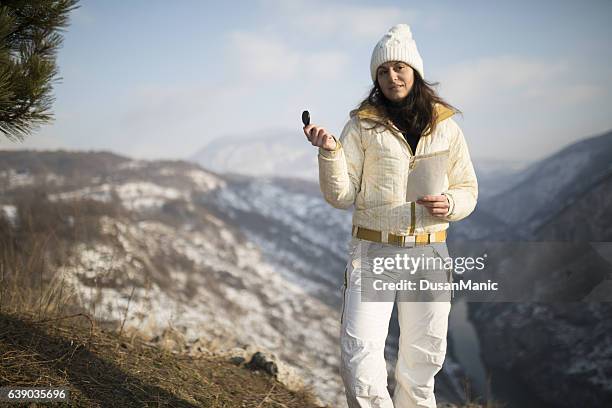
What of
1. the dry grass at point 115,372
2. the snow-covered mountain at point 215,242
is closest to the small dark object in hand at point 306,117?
the dry grass at point 115,372

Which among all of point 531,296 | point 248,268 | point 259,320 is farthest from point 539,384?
point 248,268

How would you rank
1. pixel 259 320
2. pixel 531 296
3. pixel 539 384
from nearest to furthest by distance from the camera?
pixel 539 384
pixel 259 320
pixel 531 296

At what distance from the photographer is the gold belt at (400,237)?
1.94 meters

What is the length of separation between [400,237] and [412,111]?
2.02 ft

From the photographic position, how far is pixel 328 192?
188cm

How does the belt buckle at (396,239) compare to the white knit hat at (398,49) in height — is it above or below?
below

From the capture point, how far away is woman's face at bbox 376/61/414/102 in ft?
6.63

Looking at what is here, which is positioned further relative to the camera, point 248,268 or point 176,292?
point 248,268

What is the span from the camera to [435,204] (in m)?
1.88

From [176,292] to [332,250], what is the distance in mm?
16352

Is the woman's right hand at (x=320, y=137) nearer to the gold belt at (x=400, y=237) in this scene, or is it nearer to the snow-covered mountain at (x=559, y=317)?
the gold belt at (x=400, y=237)

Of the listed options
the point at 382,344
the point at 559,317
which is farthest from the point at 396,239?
the point at 559,317

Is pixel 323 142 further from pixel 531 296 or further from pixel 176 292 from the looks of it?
pixel 531 296

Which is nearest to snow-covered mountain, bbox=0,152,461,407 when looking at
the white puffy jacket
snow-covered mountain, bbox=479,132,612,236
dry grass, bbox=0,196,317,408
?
dry grass, bbox=0,196,317,408
